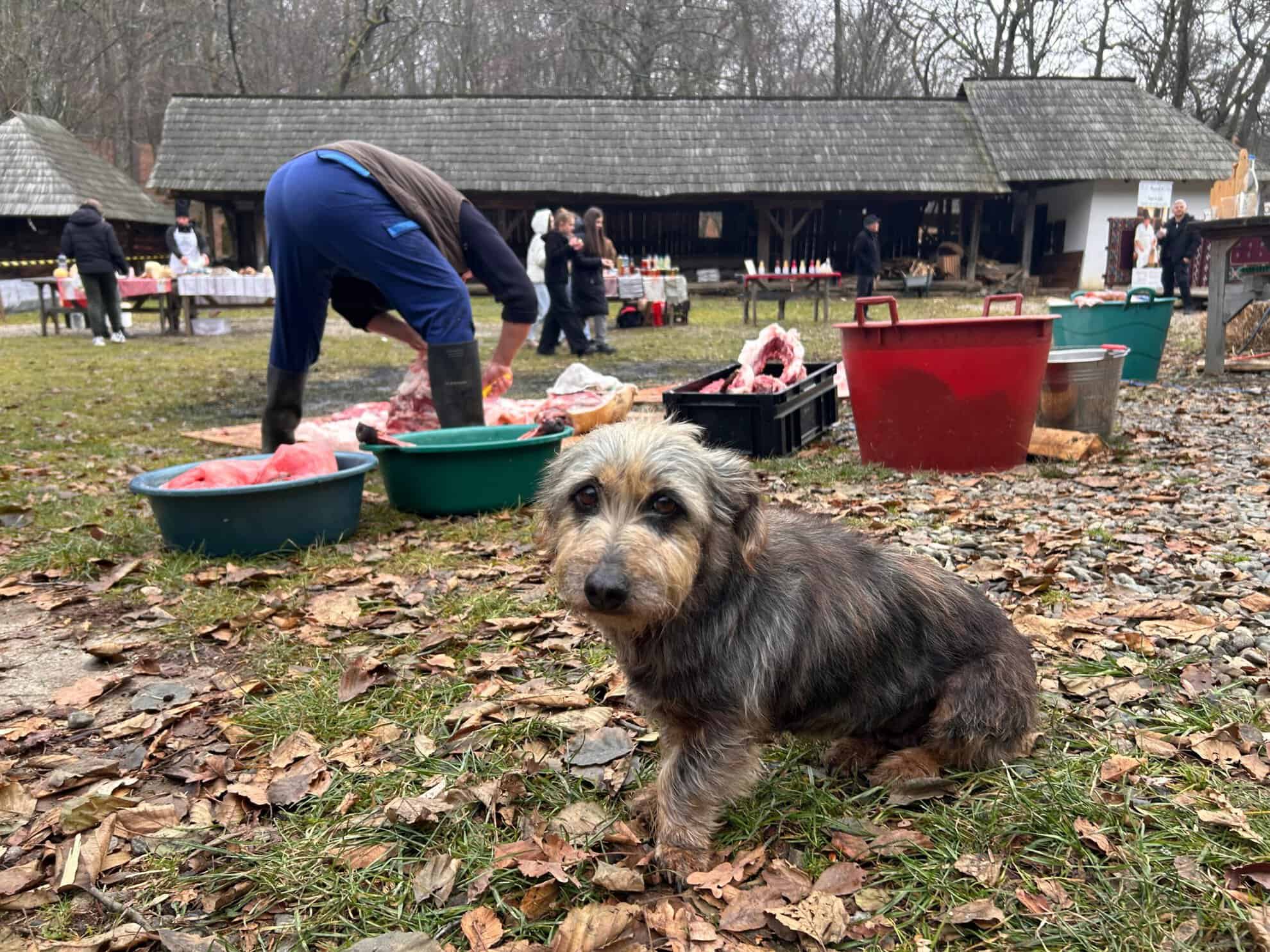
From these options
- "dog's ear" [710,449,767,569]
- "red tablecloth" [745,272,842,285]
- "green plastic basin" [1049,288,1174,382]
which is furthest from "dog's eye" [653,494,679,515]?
"red tablecloth" [745,272,842,285]

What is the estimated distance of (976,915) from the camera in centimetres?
203

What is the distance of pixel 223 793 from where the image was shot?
2619 mm

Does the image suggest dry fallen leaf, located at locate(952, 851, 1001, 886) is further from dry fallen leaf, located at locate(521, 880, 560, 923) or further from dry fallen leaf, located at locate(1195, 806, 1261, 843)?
dry fallen leaf, located at locate(521, 880, 560, 923)

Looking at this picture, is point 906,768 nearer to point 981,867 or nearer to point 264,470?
point 981,867

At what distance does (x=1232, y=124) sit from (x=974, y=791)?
50.1 meters

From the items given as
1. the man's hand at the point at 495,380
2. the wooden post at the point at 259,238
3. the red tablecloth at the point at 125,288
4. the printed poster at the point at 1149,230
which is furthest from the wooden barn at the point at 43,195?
the printed poster at the point at 1149,230

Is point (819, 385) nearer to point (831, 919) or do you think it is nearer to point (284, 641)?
point (284, 641)

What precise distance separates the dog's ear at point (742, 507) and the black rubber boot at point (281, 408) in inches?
167

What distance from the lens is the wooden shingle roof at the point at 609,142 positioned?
28438 millimetres

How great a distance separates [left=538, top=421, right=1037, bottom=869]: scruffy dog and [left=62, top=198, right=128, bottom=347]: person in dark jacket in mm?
17704

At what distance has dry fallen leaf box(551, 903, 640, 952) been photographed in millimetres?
2004

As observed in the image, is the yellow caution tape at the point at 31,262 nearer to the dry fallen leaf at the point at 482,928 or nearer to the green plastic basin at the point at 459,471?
the green plastic basin at the point at 459,471

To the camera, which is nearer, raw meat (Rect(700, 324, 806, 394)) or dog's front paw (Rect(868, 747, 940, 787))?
dog's front paw (Rect(868, 747, 940, 787))

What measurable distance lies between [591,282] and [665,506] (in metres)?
13.0
